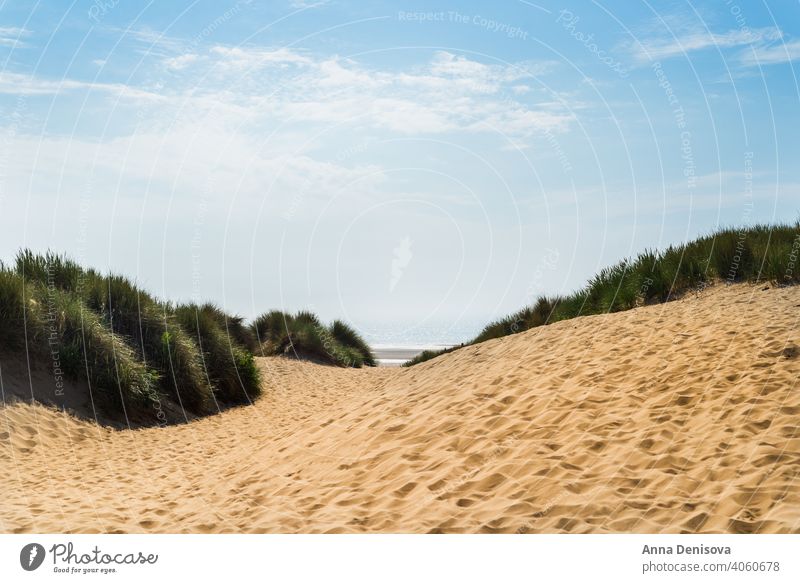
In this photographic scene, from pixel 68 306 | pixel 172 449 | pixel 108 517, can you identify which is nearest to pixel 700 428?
pixel 108 517

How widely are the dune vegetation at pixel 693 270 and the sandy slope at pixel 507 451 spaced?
2.66 metres

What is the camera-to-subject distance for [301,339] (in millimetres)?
22281

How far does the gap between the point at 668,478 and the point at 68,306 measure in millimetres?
11062

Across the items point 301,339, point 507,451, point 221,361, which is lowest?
point 507,451

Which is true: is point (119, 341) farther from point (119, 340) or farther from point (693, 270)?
point (693, 270)

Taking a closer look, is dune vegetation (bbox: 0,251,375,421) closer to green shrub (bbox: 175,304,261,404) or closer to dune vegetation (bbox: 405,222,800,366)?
green shrub (bbox: 175,304,261,404)

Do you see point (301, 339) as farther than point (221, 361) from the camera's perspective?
Yes
